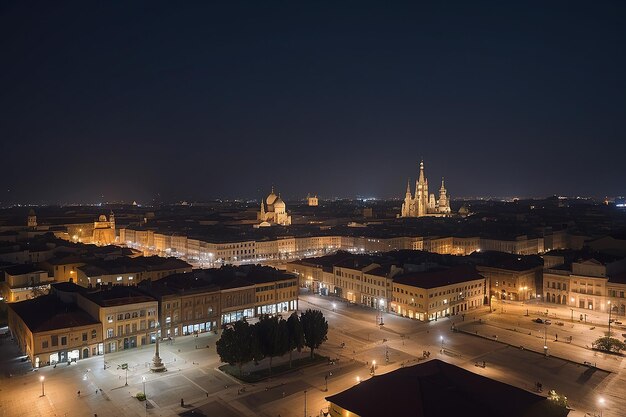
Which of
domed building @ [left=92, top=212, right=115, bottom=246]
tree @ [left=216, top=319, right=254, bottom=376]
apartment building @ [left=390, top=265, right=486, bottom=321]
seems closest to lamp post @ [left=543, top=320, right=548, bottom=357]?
apartment building @ [left=390, top=265, right=486, bottom=321]

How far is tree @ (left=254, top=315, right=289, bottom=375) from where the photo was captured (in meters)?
40.6

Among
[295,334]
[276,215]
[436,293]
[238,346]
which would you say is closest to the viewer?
[238,346]

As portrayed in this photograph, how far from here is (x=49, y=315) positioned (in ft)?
154

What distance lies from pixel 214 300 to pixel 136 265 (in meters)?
25.8

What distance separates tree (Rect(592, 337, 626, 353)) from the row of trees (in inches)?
1075

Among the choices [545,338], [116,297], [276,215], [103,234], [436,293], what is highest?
[276,215]

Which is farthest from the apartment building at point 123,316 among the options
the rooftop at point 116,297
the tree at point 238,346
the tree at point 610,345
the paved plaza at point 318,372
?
the tree at point 610,345

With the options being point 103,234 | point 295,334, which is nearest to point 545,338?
point 295,334

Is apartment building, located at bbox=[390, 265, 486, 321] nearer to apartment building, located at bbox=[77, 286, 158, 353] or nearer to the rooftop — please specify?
apartment building, located at bbox=[77, 286, 158, 353]

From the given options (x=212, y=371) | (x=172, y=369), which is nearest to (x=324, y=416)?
(x=212, y=371)

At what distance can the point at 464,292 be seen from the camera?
6450 centimetres

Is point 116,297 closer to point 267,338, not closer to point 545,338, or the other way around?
point 267,338

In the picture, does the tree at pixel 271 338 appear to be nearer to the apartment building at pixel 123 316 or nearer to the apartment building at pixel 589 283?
the apartment building at pixel 123 316

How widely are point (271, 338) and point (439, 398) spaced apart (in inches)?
640
